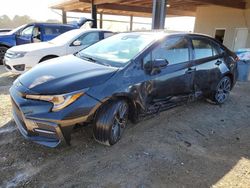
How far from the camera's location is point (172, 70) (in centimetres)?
375

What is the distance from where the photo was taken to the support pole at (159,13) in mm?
8469

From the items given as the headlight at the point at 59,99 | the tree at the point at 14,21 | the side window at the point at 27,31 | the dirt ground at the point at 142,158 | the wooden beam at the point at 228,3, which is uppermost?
the wooden beam at the point at 228,3

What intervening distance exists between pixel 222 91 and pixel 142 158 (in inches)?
118

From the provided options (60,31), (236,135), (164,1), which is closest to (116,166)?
(236,135)

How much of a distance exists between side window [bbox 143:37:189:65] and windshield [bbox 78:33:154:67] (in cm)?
18

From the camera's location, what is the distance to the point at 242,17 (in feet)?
38.4

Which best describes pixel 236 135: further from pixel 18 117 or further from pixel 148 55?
pixel 18 117

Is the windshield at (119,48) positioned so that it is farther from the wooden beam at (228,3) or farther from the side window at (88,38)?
the wooden beam at (228,3)

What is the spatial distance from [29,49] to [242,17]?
10.4 metres

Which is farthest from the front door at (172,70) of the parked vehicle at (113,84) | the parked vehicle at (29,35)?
the parked vehicle at (29,35)

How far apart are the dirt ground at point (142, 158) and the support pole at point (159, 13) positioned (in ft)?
17.8

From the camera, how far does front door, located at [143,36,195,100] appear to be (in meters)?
3.53

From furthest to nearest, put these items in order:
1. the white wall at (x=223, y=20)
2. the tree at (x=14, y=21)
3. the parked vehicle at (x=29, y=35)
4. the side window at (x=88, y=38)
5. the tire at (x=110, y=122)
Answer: the tree at (x=14, y=21)
the white wall at (x=223, y=20)
the parked vehicle at (x=29, y=35)
the side window at (x=88, y=38)
the tire at (x=110, y=122)

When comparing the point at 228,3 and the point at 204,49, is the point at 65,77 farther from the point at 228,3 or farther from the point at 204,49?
the point at 228,3
